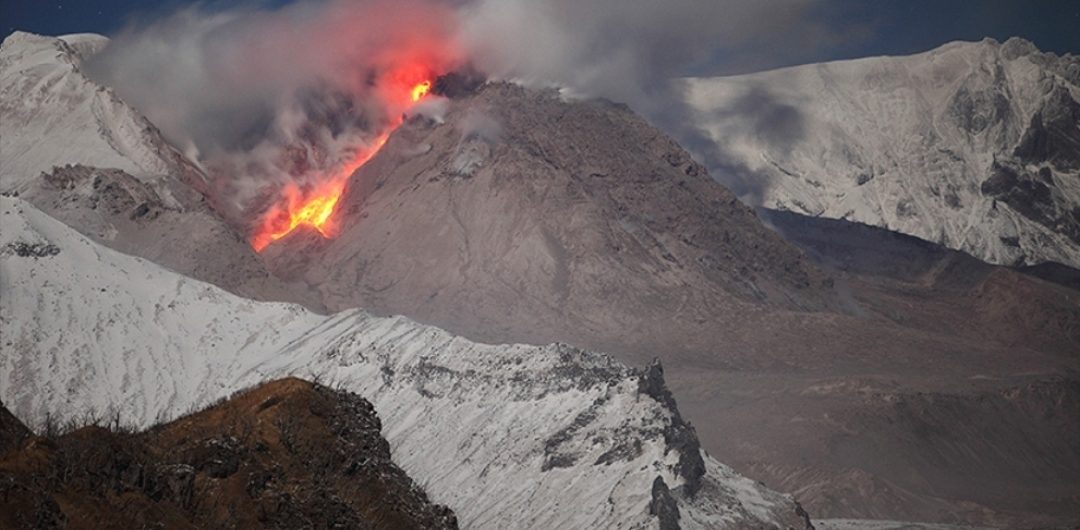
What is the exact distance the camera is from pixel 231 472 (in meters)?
43.6

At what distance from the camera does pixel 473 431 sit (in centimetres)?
19162

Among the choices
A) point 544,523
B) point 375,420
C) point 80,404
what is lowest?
point 80,404

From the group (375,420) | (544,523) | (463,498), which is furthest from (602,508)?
(375,420)

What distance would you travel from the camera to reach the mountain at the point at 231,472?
124 feet

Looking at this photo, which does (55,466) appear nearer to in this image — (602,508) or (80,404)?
(602,508)

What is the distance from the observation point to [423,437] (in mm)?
192000

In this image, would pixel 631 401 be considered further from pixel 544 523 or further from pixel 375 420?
pixel 375 420

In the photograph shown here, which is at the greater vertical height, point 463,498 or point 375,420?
point 375,420

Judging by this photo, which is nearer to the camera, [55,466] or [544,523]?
[55,466]

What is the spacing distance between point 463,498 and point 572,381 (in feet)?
88.2

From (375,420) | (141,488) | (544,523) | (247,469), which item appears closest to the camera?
(141,488)

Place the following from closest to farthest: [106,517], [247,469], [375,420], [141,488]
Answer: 1. [106,517]
2. [141,488]
3. [247,469]
4. [375,420]

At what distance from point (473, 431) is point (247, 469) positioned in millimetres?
148113

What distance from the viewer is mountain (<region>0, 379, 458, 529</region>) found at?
37.8m
